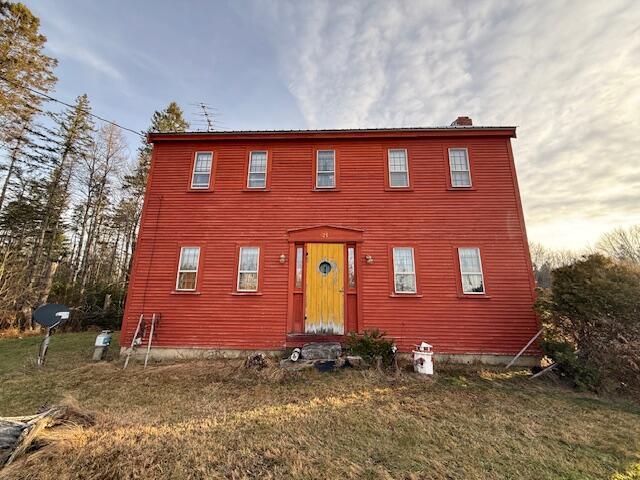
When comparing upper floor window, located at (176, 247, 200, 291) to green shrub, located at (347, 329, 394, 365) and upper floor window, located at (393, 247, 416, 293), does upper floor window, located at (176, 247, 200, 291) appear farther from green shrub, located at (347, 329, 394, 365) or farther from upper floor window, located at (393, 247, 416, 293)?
upper floor window, located at (393, 247, 416, 293)

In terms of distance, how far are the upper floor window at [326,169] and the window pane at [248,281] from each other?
3.88 m

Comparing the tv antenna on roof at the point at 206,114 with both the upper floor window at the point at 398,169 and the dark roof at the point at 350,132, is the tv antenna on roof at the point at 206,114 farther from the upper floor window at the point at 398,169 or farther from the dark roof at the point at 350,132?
the upper floor window at the point at 398,169

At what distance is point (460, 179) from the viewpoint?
9.38 metres

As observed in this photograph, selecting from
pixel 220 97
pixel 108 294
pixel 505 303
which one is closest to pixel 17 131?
pixel 108 294

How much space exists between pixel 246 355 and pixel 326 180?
6396mm

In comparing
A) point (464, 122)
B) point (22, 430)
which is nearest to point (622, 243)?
point (464, 122)

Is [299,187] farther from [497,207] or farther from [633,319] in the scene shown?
[633,319]

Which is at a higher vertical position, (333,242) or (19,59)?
(19,59)

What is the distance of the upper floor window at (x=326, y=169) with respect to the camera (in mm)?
9586

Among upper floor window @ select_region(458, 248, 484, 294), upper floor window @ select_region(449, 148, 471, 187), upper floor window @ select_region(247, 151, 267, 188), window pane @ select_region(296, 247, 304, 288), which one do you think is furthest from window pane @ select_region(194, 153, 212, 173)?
upper floor window @ select_region(458, 248, 484, 294)

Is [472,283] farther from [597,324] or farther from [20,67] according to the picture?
[20,67]

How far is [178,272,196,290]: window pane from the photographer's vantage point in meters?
8.76

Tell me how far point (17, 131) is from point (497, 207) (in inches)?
984

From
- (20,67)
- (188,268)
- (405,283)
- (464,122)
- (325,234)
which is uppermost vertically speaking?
(20,67)
